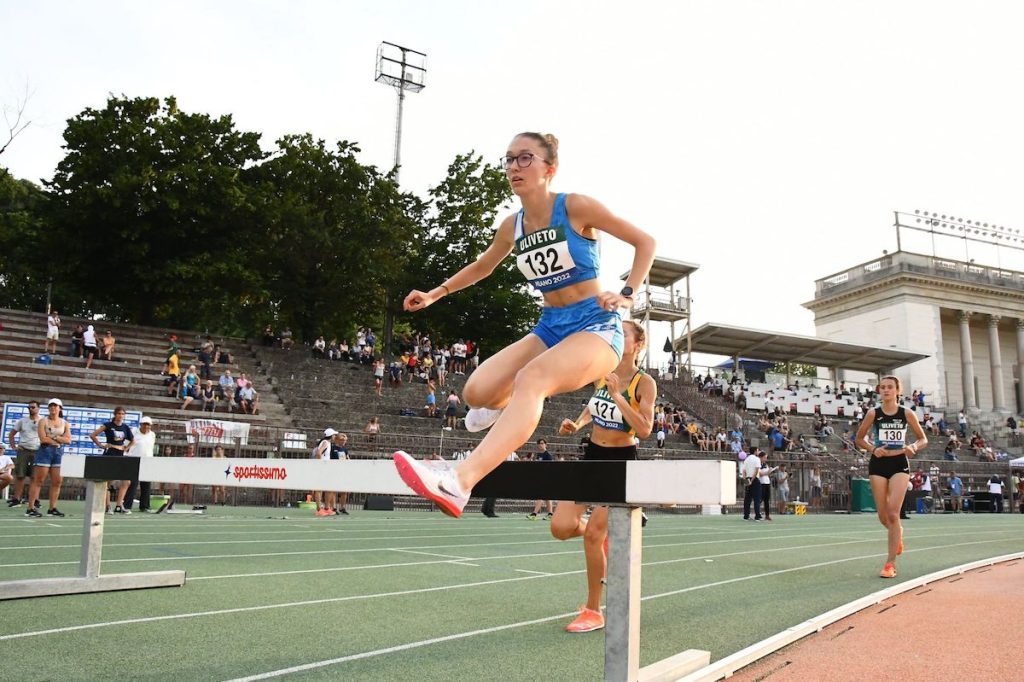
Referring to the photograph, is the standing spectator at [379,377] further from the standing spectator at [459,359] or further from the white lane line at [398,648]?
the white lane line at [398,648]

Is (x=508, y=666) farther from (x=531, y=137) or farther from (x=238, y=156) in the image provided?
(x=238, y=156)

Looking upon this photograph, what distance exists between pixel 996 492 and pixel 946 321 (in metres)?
30.4

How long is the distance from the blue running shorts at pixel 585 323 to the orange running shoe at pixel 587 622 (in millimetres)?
2492

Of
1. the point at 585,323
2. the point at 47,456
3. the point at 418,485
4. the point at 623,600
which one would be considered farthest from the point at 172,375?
the point at 623,600

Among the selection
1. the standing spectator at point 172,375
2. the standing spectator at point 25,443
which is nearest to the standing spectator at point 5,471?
the standing spectator at point 25,443

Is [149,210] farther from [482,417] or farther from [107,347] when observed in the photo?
[482,417]

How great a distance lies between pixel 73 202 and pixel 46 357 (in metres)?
9.16

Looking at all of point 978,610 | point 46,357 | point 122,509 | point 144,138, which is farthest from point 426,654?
point 144,138

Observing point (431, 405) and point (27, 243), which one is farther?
point (27, 243)

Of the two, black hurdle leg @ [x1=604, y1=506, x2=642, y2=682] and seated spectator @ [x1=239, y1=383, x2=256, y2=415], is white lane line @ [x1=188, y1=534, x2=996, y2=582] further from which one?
seated spectator @ [x1=239, y1=383, x2=256, y2=415]

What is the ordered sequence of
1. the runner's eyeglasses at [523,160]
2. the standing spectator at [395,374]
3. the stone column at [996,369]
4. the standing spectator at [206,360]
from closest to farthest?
the runner's eyeglasses at [523,160]
the standing spectator at [206,360]
the standing spectator at [395,374]
the stone column at [996,369]

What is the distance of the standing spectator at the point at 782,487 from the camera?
26.0 m

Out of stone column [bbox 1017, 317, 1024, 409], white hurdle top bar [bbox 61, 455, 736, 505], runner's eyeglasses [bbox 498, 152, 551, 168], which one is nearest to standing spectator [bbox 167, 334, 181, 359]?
white hurdle top bar [bbox 61, 455, 736, 505]

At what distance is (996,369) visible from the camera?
177 ft
